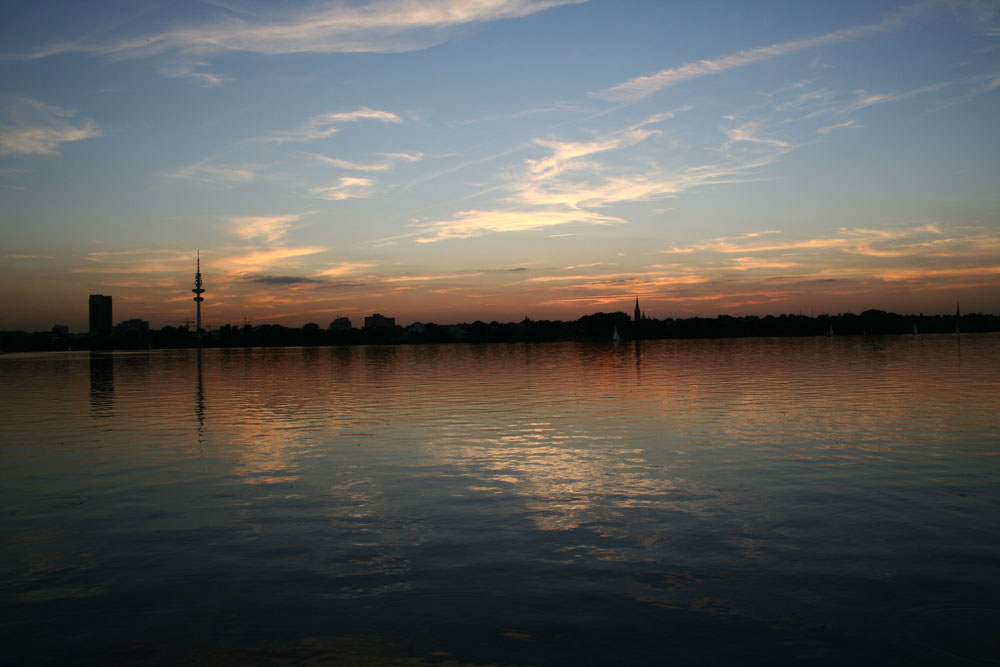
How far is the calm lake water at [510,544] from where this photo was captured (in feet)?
30.3

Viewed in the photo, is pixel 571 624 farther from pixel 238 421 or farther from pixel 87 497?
pixel 238 421

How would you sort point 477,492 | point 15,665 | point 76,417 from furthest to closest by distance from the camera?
1. point 76,417
2. point 477,492
3. point 15,665

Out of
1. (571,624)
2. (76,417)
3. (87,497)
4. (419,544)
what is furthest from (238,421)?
(571,624)

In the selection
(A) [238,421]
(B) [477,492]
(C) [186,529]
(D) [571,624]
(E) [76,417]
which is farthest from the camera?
(E) [76,417]

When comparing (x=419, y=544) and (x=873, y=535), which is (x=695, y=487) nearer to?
(x=873, y=535)

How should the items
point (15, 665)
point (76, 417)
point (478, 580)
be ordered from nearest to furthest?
point (15, 665)
point (478, 580)
point (76, 417)

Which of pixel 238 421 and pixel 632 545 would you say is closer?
pixel 632 545

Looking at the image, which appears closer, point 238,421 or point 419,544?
point 419,544

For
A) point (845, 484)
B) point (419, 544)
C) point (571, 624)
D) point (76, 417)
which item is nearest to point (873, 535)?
point (845, 484)

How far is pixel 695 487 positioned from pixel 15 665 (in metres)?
14.2

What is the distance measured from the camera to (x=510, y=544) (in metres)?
13.2

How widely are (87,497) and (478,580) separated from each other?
40.0 ft

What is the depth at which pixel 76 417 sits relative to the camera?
120 ft

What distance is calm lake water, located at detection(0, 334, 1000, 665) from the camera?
9227 mm
